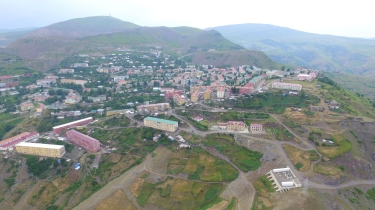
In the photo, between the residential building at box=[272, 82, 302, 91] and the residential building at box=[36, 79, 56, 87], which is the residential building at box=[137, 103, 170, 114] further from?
the residential building at box=[36, 79, 56, 87]

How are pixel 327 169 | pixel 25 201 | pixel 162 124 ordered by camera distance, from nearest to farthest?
pixel 327 169, pixel 25 201, pixel 162 124

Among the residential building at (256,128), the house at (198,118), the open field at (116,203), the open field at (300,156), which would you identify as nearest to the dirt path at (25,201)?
the open field at (116,203)

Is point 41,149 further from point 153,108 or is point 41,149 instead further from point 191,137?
point 191,137

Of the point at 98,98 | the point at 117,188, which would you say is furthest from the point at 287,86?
the point at 98,98

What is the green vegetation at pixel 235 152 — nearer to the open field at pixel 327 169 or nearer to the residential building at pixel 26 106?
the open field at pixel 327 169

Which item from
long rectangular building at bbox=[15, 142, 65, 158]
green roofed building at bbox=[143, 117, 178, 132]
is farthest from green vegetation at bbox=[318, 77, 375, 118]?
long rectangular building at bbox=[15, 142, 65, 158]
